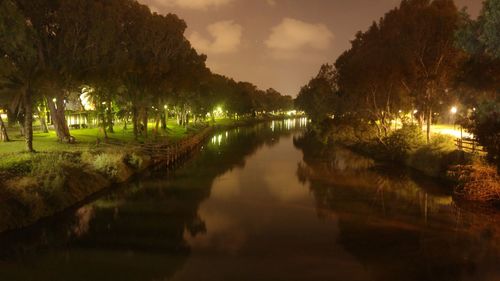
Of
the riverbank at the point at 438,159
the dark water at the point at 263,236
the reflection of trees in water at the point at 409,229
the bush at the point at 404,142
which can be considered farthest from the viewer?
the bush at the point at 404,142

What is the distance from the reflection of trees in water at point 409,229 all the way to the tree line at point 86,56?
79.1 feet

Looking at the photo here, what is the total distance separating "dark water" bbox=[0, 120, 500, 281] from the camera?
52.4 feet

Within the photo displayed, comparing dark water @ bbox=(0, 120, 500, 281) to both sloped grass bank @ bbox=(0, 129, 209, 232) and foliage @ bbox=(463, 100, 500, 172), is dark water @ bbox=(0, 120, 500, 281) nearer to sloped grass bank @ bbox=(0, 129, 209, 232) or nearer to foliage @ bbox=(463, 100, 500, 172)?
sloped grass bank @ bbox=(0, 129, 209, 232)

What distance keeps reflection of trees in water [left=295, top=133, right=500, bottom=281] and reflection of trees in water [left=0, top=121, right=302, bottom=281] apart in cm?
821

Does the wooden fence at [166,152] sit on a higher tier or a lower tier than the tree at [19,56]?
lower

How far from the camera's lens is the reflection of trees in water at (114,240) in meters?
16.0

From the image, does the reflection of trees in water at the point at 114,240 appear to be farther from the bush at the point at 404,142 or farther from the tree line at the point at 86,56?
the bush at the point at 404,142

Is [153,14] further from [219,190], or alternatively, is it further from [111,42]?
[219,190]

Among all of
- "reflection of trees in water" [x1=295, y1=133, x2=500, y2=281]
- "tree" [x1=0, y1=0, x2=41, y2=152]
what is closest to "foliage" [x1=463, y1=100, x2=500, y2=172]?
"reflection of trees in water" [x1=295, y1=133, x2=500, y2=281]

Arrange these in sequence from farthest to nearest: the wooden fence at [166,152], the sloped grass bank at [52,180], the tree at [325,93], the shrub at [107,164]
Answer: the tree at [325,93] < the wooden fence at [166,152] < the shrub at [107,164] < the sloped grass bank at [52,180]

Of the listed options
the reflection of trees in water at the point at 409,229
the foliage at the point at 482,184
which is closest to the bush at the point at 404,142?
the reflection of trees in water at the point at 409,229

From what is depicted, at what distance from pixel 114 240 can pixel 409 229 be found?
14878mm

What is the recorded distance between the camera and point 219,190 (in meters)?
31.2

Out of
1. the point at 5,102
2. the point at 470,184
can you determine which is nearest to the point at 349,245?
the point at 470,184
